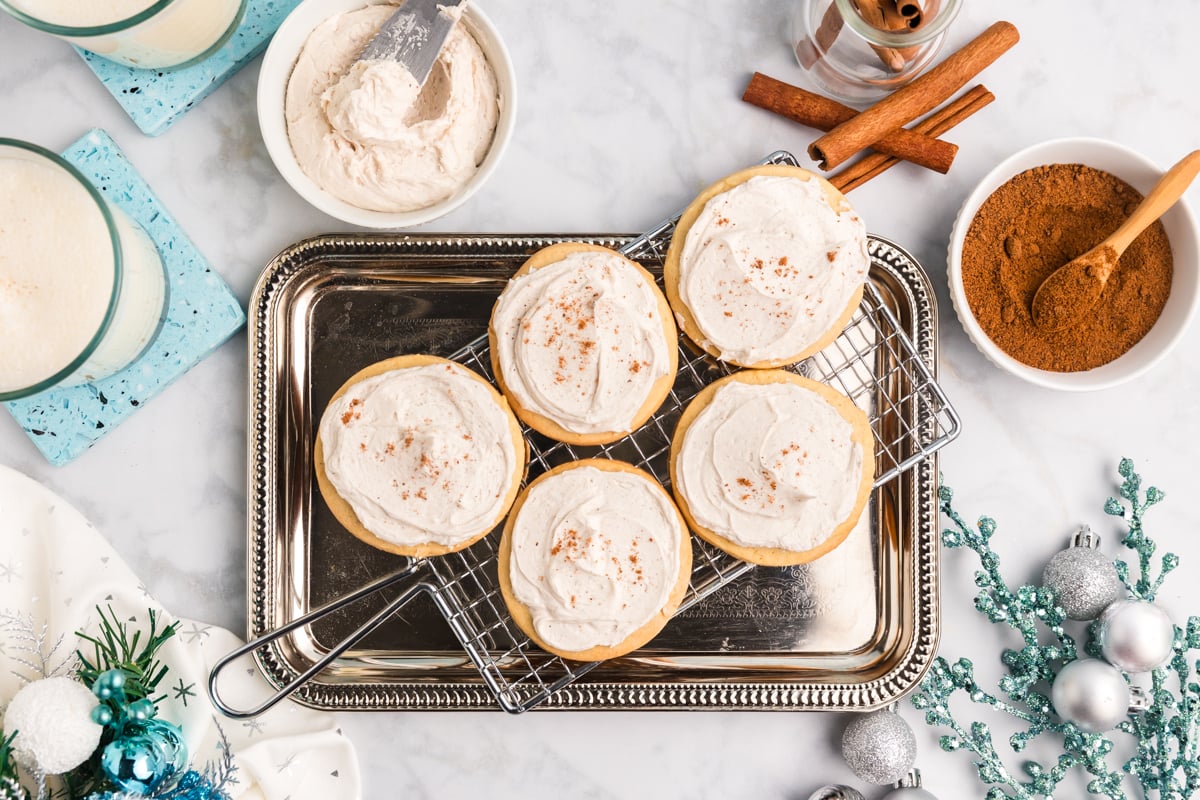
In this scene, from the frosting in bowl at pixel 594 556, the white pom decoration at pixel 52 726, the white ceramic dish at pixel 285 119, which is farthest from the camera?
the white ceramic dish at pixel 285 119

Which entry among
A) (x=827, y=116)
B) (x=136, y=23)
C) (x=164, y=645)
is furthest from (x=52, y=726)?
(x=827, y=116)

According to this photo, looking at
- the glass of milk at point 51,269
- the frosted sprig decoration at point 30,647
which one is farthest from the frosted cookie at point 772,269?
the frosted sprig decoration at point 30,647

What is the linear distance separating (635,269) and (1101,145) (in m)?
1.02

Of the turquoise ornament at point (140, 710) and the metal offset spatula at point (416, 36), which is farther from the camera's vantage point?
the metal offset spatula at point (416, 36)

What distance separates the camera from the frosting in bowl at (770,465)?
1841 millimetres

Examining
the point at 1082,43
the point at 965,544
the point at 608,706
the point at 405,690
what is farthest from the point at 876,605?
the point at 1082,43

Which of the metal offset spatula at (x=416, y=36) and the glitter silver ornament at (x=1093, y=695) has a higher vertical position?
the metal offset spatula at (x=416, y=36)

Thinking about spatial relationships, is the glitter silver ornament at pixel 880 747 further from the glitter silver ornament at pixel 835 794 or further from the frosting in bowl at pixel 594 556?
the frosting in bowl at pixel 594 556

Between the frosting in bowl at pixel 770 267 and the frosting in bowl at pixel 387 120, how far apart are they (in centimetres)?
53

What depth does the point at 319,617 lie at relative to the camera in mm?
1901

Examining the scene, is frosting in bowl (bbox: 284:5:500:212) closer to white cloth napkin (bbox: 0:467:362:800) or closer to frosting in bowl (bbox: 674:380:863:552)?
frosting in bowl (bbox: 674:380:863:552)

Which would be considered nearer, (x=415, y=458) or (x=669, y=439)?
(x=415, y=458)

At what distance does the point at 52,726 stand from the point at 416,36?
150cm

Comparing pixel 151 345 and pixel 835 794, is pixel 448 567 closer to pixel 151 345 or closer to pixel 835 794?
pixel 151 345
